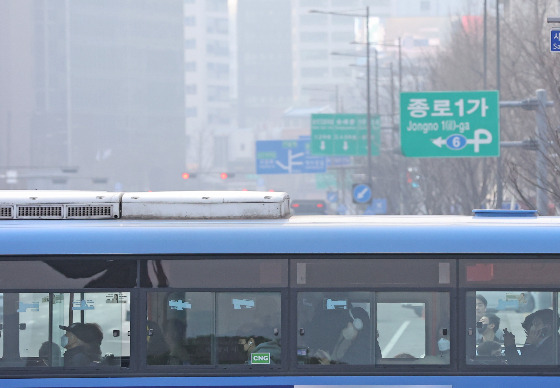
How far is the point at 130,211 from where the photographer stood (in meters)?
9.36

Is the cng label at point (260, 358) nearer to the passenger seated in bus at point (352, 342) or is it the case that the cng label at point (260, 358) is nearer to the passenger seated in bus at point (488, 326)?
the passenger seated in bus at point (352, 342)

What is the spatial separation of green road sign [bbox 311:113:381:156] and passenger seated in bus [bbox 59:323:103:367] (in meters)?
33.7

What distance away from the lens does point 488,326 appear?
8.92 m

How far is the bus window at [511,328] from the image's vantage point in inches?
350

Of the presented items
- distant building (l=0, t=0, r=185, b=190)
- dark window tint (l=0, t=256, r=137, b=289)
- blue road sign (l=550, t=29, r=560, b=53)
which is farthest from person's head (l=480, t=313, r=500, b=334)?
distant building (l=0, t=0, r=185, b=190)

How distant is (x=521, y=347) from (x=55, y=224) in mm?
3989

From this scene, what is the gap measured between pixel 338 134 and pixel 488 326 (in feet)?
112

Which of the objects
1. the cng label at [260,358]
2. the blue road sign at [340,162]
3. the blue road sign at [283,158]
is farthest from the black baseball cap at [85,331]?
the blue road sign at [340,162]

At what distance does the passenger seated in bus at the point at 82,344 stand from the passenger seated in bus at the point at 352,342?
179 centimetres

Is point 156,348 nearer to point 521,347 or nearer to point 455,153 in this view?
point 521,347

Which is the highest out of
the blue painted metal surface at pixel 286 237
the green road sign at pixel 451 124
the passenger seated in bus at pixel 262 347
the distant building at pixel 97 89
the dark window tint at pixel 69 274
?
the distant building at pixel 97 89

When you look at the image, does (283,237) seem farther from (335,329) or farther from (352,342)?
(352,342)

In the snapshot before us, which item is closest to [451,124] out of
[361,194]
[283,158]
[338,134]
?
[361,194]

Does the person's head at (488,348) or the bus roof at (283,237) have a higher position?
the bus roof at (283,237)
